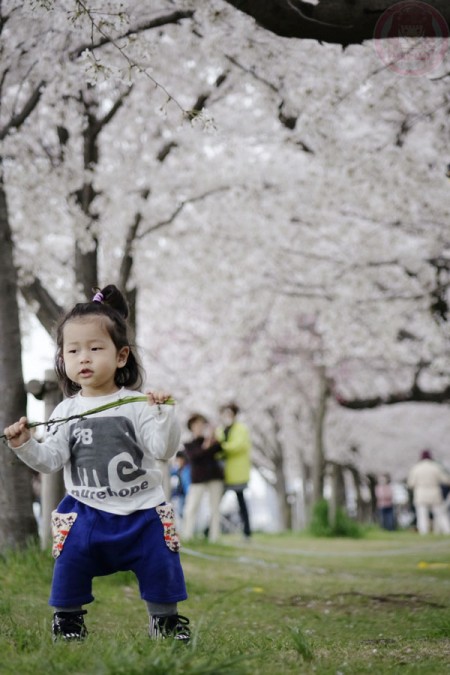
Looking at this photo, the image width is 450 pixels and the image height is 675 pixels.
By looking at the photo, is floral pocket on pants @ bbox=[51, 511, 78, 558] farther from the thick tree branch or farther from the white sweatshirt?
the thick tree branch

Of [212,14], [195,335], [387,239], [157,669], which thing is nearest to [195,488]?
[387,239]

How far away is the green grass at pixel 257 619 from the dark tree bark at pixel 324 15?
2897mm

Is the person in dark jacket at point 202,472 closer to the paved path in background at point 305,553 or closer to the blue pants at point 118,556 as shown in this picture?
the paved path in background at point 305,553

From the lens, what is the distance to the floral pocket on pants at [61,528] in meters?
3.32

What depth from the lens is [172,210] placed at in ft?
40.1

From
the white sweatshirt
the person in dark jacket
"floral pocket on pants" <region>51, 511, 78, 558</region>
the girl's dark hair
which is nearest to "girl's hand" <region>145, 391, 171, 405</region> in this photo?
the white sweatshirt

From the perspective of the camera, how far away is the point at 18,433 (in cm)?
328

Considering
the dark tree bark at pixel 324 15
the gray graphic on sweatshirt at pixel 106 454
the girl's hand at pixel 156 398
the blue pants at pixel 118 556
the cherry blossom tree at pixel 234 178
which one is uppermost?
the cherry blossom tree at pixel 234 178

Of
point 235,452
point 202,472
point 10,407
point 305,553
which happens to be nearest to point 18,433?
point 10,407

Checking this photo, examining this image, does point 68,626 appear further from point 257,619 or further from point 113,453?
point 257,619

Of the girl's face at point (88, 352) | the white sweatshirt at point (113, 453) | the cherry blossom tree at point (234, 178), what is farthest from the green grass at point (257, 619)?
the cherry blossom tree at point (234, 178)

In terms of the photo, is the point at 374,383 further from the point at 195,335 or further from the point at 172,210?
the point at 172,210

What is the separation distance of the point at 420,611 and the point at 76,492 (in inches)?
107

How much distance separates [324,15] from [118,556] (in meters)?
2.94
